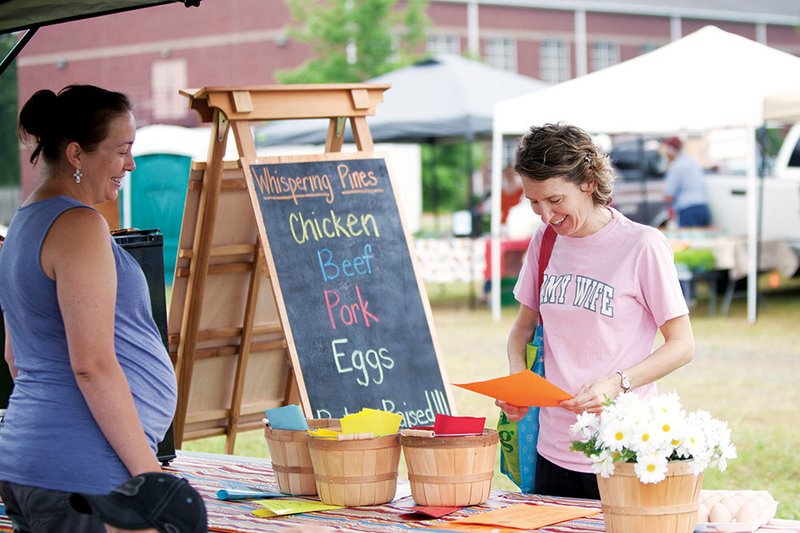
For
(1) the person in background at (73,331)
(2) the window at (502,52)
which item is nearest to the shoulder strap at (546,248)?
(1) the person in background at (73,331)

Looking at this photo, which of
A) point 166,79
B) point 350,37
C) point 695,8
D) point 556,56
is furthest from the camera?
point 695,8

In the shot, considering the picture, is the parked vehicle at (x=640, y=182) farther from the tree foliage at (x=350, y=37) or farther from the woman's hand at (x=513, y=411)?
the woman's hand at (x=513, y=411)

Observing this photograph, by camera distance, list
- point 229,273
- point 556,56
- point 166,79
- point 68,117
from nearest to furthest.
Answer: point 68,117 < point 229,273 < point 166,79 < point 556,56

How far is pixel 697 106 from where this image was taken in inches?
404

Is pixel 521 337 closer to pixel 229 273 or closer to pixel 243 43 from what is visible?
pixel 229 273

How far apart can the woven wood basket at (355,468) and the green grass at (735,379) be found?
283 centimetres

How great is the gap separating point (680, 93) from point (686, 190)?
10.2ft

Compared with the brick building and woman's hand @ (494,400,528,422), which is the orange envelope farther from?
the brick building

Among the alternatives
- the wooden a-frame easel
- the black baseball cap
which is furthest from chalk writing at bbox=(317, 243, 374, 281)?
the black baseball cap

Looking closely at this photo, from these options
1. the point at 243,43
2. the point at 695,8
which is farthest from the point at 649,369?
the point at 695,8

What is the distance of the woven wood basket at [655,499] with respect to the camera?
2.29m

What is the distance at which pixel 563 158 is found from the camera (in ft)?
9.25

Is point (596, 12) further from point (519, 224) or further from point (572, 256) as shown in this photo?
point (572, 256)

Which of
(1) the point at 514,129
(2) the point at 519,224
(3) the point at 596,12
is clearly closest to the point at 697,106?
(1) the point at 514,129
